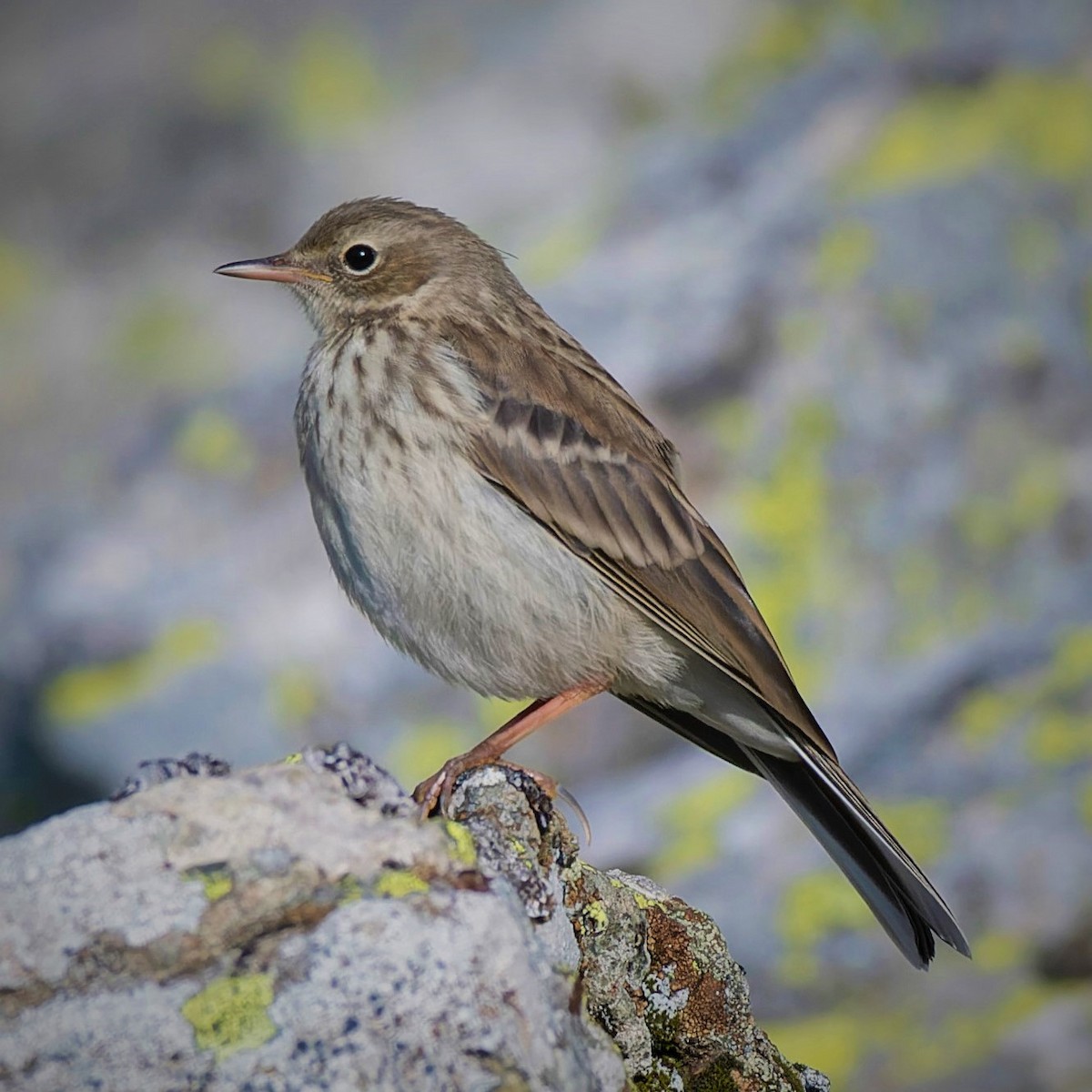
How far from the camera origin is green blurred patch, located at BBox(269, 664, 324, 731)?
6.80m

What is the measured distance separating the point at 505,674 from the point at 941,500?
3.91 meters

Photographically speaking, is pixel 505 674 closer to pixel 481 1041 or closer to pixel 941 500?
pixel 481 1041

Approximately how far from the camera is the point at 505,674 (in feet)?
13.8

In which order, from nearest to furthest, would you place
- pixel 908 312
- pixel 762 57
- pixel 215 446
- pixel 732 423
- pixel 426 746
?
1. pixel 426 746
2. pixel 732 423
3. pixel 215 446
4. pixel 908 312
5. pixel 762 57

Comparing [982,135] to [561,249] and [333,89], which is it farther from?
[333,89]

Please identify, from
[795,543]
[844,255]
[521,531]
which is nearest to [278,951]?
[521,531]

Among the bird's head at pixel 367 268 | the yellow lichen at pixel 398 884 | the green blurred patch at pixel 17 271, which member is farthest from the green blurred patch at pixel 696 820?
the green blurred patch at pixel 17 271

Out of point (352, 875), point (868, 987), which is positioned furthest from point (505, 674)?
point (868, 987)

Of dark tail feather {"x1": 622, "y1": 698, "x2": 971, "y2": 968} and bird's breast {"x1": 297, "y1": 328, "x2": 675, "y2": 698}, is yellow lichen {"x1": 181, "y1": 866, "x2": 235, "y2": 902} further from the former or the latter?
dark tail feather {"x1": 622, "y1": 698, "x2": 971, "y2": 968}

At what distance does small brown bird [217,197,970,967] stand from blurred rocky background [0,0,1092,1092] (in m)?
2.37

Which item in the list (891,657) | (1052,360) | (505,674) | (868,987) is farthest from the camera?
(1052,360)

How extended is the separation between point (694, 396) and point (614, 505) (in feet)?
10.4

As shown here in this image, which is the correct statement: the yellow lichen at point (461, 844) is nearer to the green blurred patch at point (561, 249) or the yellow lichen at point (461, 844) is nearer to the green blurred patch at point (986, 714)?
the green blurred patch at point (986, 714)

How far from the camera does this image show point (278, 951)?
2492 mm
